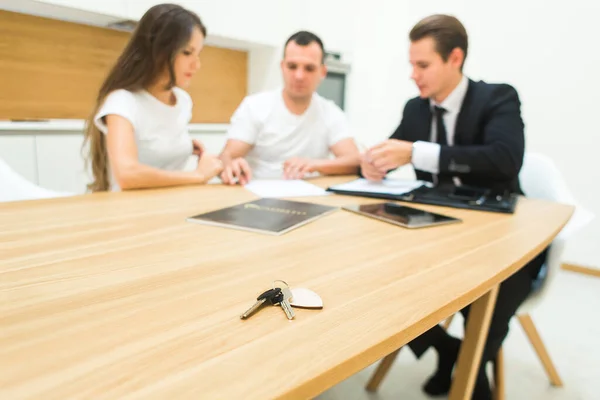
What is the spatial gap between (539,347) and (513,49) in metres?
2.11

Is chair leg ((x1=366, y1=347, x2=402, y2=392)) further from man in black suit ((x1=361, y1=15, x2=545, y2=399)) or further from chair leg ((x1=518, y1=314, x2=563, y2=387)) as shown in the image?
chair leg ((x1=518, y1=314, x2=563, y2=387))

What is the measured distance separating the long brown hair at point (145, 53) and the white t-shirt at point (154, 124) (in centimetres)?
6

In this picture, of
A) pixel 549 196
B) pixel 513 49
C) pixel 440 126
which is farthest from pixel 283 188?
pixel 513 49

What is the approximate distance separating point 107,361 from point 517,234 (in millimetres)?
878

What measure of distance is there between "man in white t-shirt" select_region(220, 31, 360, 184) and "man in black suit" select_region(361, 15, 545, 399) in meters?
0.44

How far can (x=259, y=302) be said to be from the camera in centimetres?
54

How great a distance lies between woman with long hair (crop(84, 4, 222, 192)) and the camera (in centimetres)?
138

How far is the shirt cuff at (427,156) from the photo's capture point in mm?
1453

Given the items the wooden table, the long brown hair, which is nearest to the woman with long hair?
the long brown hair

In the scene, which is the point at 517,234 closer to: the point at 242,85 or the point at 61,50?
the point at 61,50

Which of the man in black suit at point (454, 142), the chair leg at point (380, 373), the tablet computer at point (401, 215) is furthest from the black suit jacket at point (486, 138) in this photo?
the chair leg at point (380, 373)

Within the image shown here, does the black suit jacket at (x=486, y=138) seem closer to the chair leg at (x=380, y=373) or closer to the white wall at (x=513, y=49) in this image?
the chair leg at (x=380, y=373)

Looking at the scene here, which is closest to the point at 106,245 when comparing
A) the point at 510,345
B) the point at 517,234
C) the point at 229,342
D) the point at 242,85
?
the point at 229,342

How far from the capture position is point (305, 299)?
1.84 feet
